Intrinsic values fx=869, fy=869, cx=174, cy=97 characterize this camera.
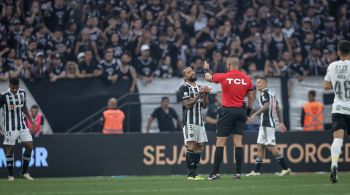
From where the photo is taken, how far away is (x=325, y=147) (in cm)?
2288

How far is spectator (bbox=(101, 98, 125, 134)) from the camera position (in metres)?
23.1

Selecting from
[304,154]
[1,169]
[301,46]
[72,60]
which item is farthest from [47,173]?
[301,46]

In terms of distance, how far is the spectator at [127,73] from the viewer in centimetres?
2403

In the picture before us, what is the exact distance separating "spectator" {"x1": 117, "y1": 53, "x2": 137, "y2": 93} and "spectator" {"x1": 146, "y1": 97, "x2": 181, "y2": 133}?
0.97m

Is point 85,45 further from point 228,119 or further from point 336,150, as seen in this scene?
point 336,150

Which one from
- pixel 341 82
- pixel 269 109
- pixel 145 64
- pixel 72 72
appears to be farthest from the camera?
pixel 145 64

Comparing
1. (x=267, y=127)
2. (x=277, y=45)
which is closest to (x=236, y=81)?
(x=267, y=127)

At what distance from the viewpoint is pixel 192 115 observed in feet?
58.7

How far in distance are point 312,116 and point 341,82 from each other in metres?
8.68

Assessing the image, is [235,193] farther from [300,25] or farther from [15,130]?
[300,25]

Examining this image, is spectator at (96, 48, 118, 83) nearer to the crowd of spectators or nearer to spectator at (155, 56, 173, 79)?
the crowd of spectators

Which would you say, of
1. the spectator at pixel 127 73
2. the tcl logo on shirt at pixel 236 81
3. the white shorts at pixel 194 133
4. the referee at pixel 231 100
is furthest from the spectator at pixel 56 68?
the tcl logo on shirt at pixel 236 81

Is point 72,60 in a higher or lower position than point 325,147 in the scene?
higher

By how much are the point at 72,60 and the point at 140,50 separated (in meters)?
1.98
